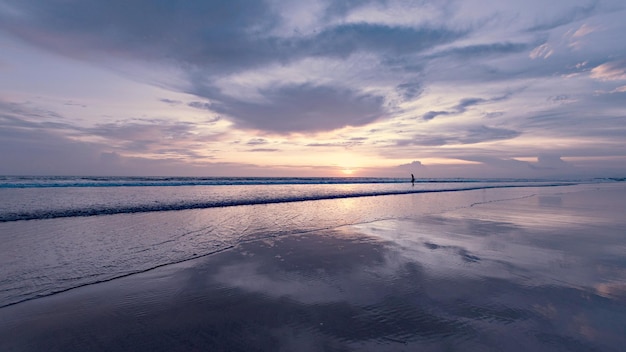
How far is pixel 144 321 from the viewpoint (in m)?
4.63

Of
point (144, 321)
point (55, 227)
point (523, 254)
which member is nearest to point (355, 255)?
point (523, 254)

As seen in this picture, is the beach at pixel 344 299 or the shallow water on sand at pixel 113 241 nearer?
the beach at pixel 344 299

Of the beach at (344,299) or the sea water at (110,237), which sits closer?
the beach at (344,299)

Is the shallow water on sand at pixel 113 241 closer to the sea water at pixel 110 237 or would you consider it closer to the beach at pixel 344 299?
the sea water at pixel 110 237

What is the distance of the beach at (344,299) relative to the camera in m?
4.09

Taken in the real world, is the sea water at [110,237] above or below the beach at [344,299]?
above

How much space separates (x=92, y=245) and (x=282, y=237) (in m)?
6.04

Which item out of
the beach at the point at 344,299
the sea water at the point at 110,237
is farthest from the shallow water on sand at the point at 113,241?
the beach at the point at 344,299

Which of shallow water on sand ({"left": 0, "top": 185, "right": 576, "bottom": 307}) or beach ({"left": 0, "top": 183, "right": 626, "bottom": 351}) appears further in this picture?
shallow water on sand ({"left": 0, "top": 185, "right": 576, "bottom": 307})

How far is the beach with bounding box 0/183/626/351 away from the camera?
409 centimetres

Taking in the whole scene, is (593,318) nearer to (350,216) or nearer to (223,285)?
(223,285)

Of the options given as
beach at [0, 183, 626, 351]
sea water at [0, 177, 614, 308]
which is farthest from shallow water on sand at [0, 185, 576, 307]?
beach at [0, 183, 626, 351]

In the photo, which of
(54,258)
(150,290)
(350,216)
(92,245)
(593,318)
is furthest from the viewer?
(350,216)

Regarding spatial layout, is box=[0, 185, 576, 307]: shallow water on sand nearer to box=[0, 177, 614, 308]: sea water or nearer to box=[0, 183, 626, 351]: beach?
box=[0, 177, 614, 308]: sea water
